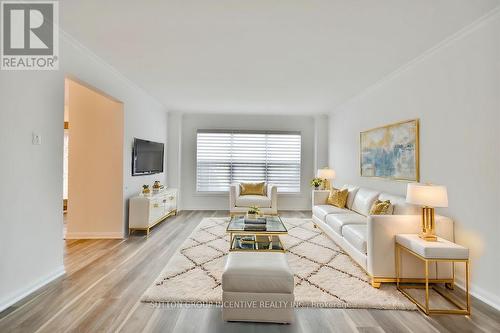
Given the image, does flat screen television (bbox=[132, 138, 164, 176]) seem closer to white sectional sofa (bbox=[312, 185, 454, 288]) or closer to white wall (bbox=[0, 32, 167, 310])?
white wall (bbox=[0, 32, 167, 310])

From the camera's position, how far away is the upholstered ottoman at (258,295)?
82.6 inches

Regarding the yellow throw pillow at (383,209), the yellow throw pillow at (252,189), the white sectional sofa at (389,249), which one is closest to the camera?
the white sectional sofa at (389,249)

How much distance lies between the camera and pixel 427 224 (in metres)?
2.73

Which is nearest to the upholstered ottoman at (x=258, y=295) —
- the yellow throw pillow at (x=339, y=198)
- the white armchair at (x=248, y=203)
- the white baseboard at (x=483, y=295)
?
the white baseboard at (x=483, y=295)

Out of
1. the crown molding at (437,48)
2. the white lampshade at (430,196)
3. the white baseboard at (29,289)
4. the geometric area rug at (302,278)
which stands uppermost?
the crown molding at (437,48)

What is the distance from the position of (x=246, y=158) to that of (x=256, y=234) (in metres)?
4.05

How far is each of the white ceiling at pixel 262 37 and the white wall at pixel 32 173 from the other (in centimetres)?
67

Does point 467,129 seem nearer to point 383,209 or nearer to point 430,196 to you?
point 430,196

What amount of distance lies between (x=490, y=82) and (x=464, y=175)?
967 mm

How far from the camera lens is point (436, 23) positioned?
266cm

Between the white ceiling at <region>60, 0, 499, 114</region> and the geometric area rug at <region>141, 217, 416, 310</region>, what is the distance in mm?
2716

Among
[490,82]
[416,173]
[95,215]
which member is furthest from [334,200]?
[95,215]

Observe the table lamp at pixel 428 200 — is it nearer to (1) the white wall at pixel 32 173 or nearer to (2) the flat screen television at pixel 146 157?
(1) the white wall at pixel 32 173

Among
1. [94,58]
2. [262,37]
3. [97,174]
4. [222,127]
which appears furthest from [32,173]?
[222,127]
